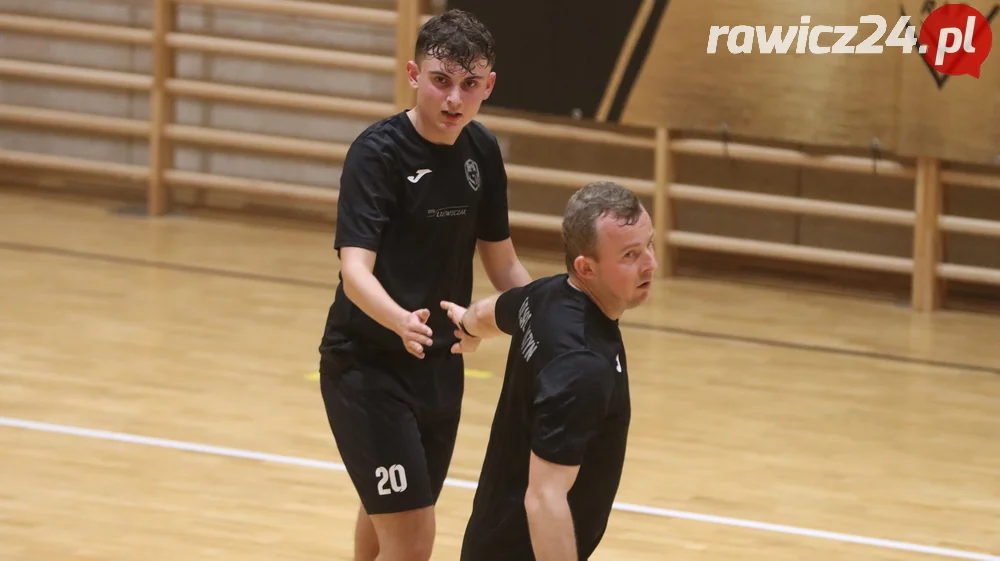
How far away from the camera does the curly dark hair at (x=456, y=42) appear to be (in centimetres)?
359

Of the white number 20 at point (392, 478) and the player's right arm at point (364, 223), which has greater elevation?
the player's right arm at point (364, 223)

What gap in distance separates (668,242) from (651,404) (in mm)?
2732

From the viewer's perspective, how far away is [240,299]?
8.51 m

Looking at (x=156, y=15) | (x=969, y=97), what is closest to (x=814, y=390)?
(x=969, y=97)

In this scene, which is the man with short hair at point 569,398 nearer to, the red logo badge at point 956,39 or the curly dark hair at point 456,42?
the curly dark hair at point 456,42

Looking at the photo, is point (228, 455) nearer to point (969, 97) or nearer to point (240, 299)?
point (240, 299)

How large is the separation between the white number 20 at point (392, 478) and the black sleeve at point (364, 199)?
1.76ft

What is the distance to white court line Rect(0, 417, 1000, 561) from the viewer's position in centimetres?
517

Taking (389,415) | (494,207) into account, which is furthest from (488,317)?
(494,207)

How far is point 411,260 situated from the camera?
3771mm

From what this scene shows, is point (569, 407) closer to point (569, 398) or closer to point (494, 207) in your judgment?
point (569, 398)

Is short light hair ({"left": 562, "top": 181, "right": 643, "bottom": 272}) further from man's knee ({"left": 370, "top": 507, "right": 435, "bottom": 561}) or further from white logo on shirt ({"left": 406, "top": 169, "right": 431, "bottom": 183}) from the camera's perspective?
man's knee ({"left": 370, "top": 507, "right": 435, "bottom": 561})

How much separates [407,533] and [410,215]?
0.77 m

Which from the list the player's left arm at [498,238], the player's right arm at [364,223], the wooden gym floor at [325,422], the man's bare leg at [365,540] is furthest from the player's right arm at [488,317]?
the wooden gym floor at [325,422]
